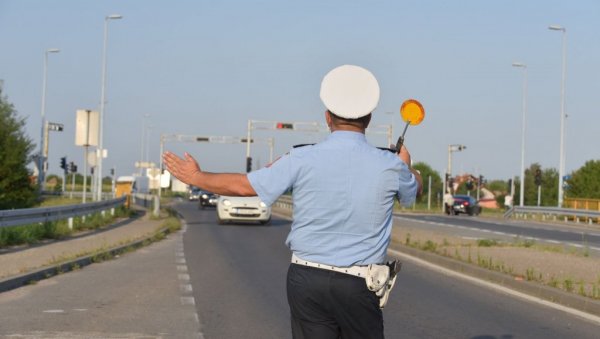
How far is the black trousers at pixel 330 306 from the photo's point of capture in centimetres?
407

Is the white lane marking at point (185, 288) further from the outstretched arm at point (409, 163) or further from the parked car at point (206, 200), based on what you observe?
the parked car at point (206, 200)

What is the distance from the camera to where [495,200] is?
154 m

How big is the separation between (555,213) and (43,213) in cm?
3444

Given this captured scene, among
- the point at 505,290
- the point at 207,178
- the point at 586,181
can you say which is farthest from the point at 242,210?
the point at 586,181

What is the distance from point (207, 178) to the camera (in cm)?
438

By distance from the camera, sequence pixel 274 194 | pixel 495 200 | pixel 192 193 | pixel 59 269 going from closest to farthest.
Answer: pixel 274 194, pixel 59 269, pixel 192 193, pixel 495 200

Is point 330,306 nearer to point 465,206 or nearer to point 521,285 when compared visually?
point 521,285

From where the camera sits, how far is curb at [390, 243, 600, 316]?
39.6ft

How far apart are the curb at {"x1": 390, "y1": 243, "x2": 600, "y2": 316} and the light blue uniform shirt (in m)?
8.18

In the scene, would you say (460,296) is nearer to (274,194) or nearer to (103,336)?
(103,336)

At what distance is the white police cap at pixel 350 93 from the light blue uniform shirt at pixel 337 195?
16 centimetres

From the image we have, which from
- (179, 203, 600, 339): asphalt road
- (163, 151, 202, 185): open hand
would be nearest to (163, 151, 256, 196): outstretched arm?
(163, 151, 202, 185): open hand

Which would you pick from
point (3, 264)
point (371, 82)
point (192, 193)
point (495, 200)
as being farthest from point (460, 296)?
point (495, 200)

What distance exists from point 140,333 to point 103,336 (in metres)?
0.43
